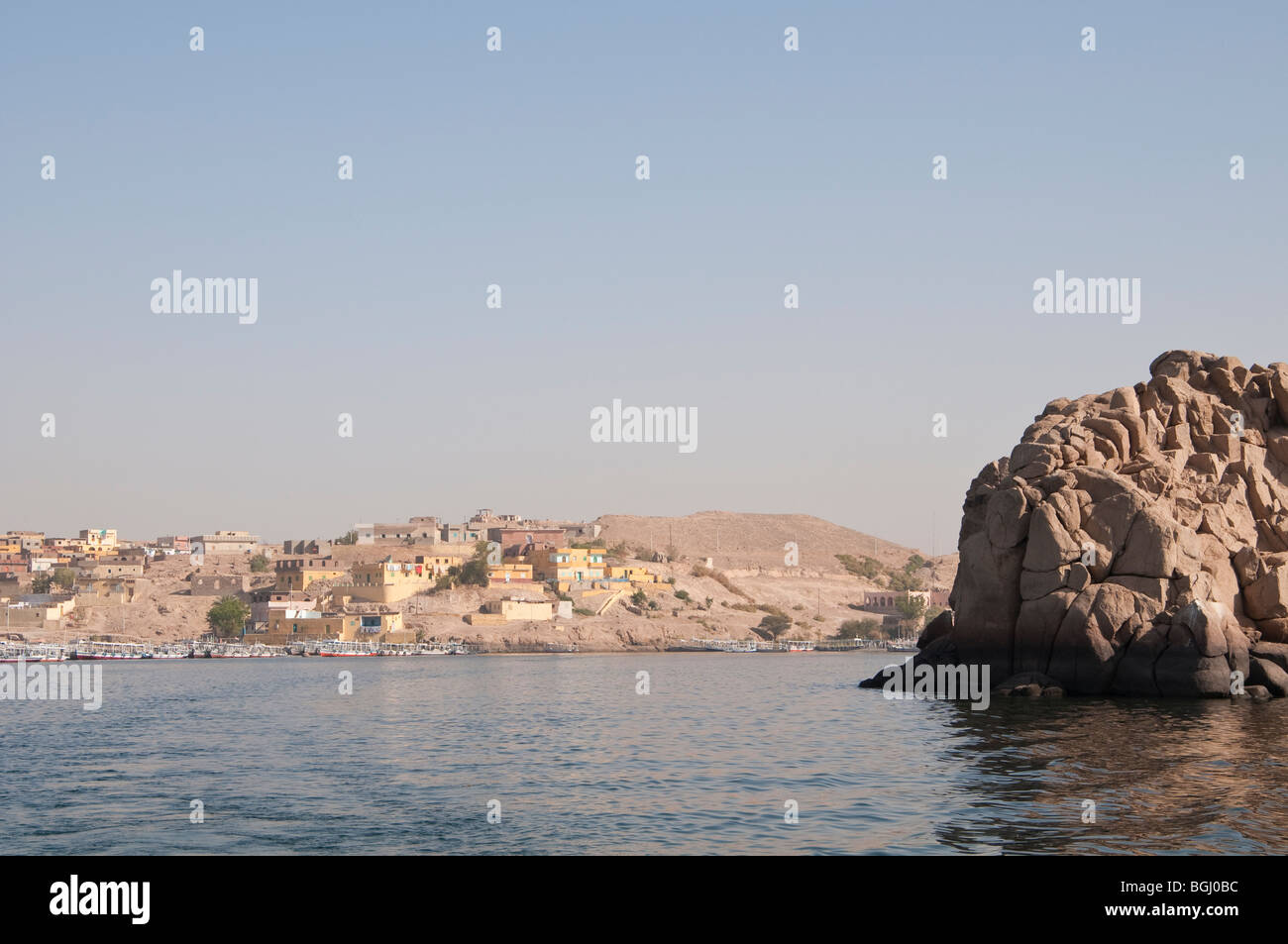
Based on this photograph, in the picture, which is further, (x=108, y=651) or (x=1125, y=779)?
(x=108, y=651)

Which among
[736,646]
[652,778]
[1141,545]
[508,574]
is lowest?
[736,646]

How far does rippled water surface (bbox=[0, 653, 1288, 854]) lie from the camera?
24.0 m

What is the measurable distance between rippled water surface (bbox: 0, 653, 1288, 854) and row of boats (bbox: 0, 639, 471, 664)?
3550 inches

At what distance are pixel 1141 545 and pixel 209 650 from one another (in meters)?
131

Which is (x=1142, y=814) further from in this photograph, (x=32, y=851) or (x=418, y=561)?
(x=418, y=561)

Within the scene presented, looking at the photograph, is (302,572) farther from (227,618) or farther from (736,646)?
(736,646)

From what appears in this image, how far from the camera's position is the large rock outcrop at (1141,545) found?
53156 mm

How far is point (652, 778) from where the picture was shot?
3362 centimetres

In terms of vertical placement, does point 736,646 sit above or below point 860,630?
below

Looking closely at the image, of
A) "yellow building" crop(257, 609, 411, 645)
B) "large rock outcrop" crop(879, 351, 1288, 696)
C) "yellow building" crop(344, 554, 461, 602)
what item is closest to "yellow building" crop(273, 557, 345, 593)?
"yellow building" crop(344, 554, 461, 602)

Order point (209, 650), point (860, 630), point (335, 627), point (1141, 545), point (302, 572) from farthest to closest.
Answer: point (860, 630), point (302, 572), point (335, 627), point (209, 650), point (1141, 545)

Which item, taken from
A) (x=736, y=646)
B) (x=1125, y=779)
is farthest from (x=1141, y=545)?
(x=736, y=646)
